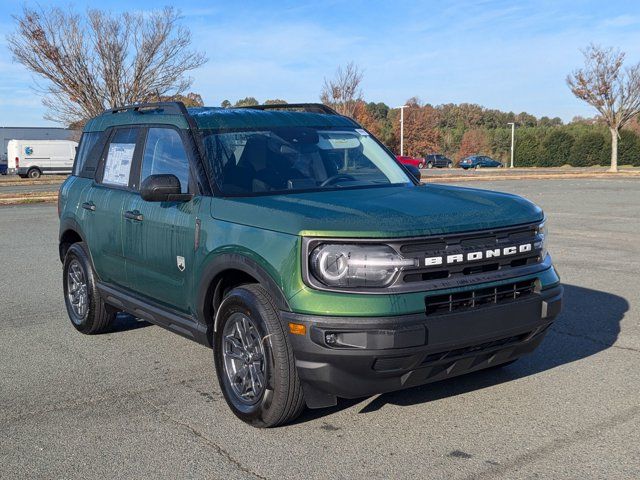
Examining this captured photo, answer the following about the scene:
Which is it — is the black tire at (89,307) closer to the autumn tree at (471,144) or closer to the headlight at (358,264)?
the headlight at (358,264)

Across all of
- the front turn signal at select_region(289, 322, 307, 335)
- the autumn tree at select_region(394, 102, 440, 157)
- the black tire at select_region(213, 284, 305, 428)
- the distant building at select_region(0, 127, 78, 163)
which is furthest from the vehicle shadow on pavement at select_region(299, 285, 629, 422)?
the autumn tree at select_region(394, 102, 440, 157)

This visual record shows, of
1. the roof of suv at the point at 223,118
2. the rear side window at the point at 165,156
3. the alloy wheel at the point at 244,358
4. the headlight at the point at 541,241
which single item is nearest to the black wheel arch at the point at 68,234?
the roof of suv at the point at 223,118

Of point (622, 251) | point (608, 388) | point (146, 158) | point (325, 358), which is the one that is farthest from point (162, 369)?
point (622, 251)

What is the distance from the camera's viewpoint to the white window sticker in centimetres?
575

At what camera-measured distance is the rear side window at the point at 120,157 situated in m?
5.74

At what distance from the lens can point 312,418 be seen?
4.35 metres

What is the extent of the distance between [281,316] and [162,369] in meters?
1.88

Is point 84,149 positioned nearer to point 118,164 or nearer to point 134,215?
point 118,164

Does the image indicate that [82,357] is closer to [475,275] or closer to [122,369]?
[122,369]

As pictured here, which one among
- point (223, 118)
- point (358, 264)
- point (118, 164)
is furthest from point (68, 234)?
point (358, 264)

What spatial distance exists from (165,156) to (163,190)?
27.4 inches

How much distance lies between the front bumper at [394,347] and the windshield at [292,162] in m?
1.27

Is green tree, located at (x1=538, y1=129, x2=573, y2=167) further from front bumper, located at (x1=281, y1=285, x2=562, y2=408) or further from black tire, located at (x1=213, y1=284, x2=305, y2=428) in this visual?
black tire, located at (x1=213, y1=284, x2=305, y2=428)

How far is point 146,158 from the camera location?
552 centimetres
